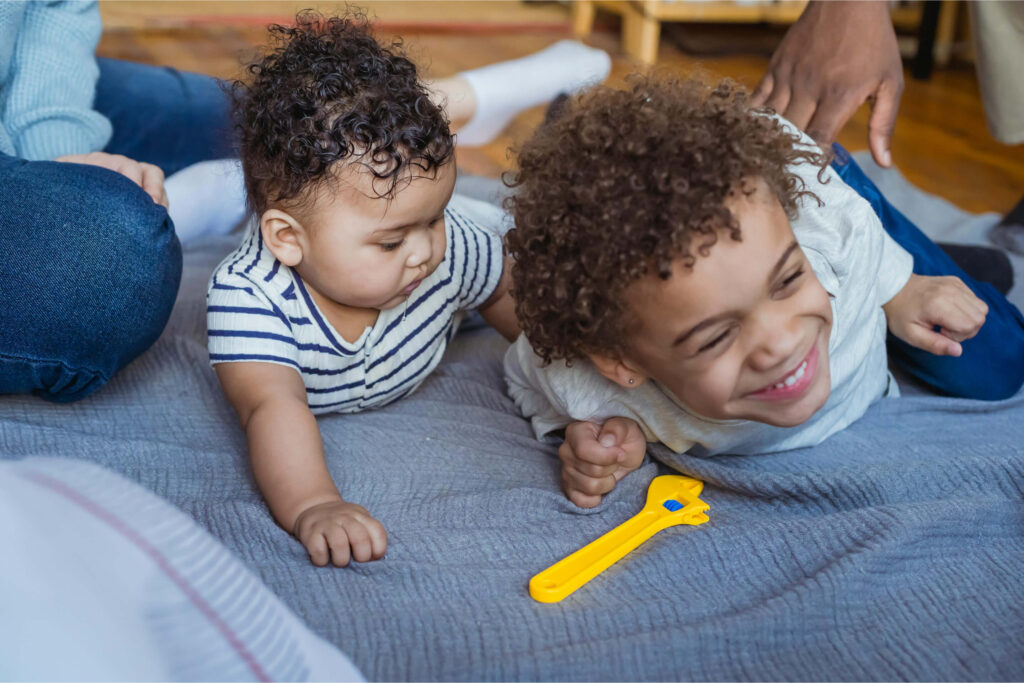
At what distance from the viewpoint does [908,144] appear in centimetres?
210

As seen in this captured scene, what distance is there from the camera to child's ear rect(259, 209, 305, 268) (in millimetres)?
829

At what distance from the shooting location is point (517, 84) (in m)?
1.65

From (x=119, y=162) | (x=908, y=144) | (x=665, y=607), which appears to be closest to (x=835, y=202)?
(x=665, y=607)

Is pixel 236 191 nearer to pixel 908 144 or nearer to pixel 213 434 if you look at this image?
pixel 213 434

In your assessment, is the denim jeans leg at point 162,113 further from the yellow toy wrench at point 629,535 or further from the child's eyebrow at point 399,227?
the yellow toy wrench at point 629,535

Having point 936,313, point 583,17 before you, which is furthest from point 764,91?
point 583,17

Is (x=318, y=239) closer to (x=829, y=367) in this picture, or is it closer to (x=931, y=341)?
(x=829, y=367)

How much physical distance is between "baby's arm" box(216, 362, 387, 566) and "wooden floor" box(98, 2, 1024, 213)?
838 mm

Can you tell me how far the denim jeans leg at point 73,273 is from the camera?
0.80m

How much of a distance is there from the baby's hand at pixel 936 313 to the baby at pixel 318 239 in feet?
1.49

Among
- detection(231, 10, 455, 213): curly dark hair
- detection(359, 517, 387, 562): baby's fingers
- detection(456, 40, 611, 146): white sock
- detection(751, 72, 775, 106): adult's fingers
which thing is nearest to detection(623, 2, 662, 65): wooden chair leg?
detection(456, 40, 611, 146): white sock

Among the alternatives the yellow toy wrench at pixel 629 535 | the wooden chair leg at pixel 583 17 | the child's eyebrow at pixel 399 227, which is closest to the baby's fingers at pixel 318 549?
the yellow toy wrench at pixel 629 535

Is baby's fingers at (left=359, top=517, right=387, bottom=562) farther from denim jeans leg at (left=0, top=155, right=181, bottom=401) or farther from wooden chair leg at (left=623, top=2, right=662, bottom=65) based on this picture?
wooden chair leg at (left=623, top=2, right=662, bottom=65)

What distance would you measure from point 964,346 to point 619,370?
0.43 meters
